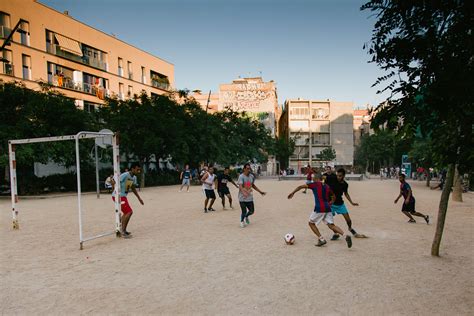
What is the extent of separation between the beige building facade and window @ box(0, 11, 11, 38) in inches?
2337

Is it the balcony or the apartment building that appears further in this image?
the apartment building

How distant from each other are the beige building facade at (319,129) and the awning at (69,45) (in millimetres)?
52697

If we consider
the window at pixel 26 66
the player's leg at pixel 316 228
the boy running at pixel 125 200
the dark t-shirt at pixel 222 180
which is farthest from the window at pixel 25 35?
the player's leg at pixel 316 228

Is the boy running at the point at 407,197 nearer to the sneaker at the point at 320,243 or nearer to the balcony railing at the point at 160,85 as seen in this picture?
the sneaker at the point at 320,243

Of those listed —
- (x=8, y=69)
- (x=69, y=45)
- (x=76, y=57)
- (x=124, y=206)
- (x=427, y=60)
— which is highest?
(x=69, y=45)

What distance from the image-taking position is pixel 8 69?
27953 mm

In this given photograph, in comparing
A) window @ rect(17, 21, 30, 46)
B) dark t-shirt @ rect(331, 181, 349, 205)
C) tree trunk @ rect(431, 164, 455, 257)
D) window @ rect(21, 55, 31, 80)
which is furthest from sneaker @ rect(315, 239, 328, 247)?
window @ rect(17, 21, 30, 46)

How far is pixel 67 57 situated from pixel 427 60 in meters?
36.4

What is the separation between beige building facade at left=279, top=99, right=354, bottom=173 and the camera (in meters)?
77.9

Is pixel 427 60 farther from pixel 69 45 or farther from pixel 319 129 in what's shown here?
pixel 319 129

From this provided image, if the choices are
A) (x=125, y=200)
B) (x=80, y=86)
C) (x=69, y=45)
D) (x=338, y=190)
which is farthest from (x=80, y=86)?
(x=338, y=190)

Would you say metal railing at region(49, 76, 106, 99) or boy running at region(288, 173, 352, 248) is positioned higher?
metal railing at region(49, 76, 106, 99)

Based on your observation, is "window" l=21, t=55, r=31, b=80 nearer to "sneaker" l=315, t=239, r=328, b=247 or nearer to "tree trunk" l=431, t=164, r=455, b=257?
"sneaker" l=315, t=239, r=328, b=247

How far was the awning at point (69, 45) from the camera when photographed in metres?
32.3
